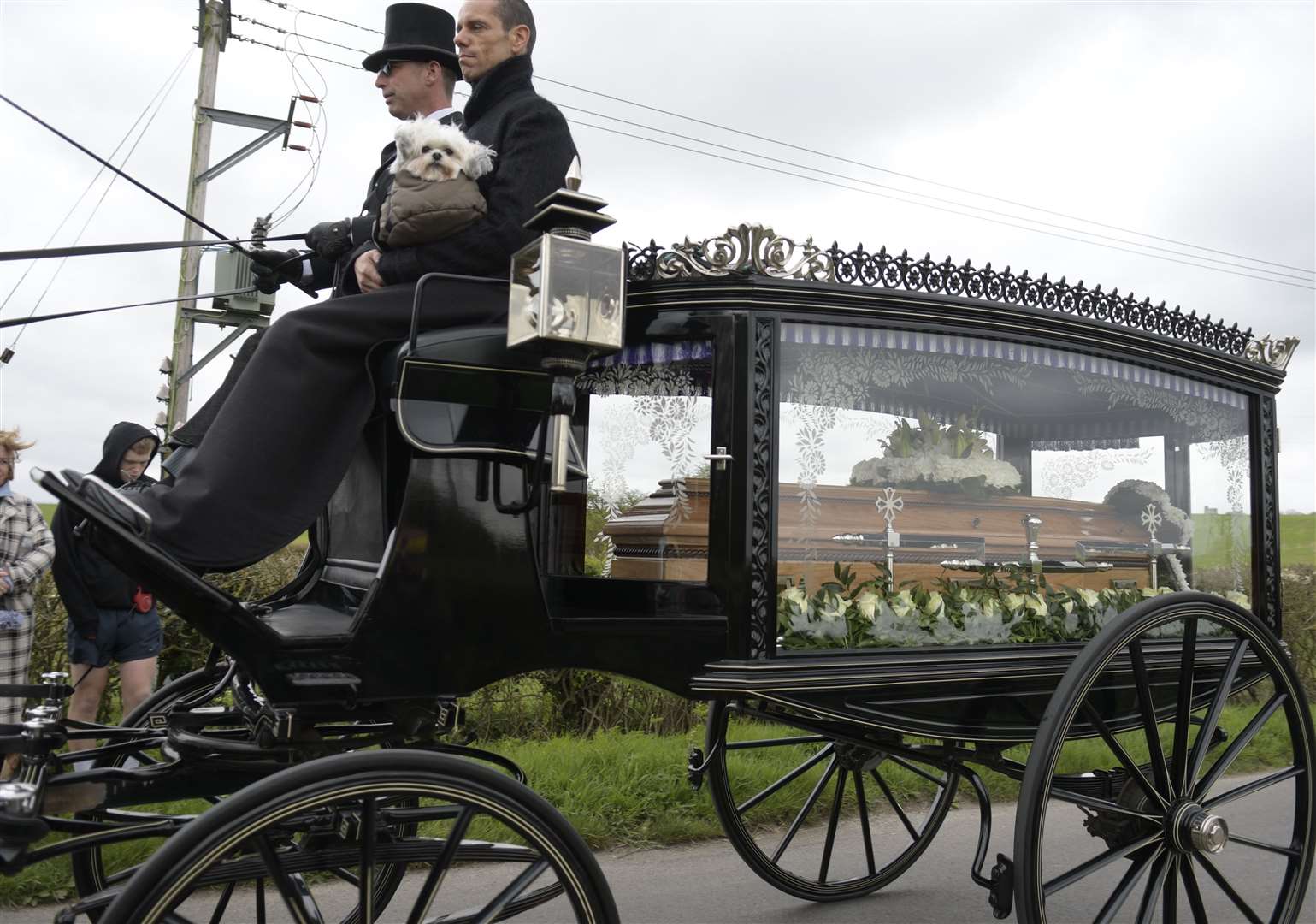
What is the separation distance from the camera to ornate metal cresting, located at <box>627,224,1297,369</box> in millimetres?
2695

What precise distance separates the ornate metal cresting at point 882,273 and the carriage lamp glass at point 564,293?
34cm

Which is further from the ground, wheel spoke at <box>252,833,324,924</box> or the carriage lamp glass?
the carriage lamp glass

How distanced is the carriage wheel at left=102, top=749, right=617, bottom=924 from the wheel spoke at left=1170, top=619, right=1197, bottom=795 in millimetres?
1708

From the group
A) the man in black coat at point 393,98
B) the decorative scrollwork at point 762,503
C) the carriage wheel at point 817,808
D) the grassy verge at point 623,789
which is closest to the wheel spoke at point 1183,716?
the carriage wheel at point 817,808

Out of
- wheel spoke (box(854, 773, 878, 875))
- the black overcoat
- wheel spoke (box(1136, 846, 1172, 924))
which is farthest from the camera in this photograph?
wheel spoke (box(854, 773, 878, 875))

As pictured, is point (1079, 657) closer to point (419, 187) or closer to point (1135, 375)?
point (1135, 375)

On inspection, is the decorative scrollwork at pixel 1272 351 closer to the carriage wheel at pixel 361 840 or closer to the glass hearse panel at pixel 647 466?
the glass hearse panel at pixel 647 466

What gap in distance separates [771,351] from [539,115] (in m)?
0.78

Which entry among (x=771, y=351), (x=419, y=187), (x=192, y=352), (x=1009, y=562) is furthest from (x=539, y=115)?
(x=192, y=352)

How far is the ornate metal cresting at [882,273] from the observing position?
270 cm

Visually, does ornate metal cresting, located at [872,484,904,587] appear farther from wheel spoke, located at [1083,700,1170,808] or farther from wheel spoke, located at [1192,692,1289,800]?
wheel spoke, located at [1192,692,1289,800]

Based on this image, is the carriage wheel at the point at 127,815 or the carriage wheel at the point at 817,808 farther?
the carriage wheel at the point at 817,808

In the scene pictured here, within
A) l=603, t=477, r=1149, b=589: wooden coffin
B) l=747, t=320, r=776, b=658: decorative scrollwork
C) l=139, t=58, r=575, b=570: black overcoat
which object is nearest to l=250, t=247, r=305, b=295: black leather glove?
l=139, t=58, r=575, b=570: black overcoat

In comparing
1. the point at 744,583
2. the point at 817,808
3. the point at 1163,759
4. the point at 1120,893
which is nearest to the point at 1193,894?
the point at 1120,893
